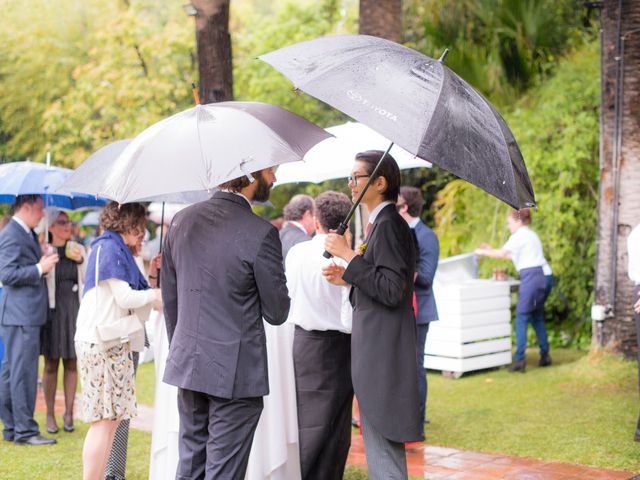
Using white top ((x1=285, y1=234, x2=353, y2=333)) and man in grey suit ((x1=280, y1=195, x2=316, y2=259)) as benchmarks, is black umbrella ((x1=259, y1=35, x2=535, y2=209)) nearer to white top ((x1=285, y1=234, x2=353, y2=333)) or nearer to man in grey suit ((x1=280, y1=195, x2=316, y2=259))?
white top ((x1=285, y1=234, x2=353, y2=333))

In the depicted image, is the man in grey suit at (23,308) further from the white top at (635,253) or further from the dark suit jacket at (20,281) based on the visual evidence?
the white top at (635,253)

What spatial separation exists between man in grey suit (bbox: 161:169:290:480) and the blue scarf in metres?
1.02

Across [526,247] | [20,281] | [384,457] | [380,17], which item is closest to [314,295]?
[384,457]

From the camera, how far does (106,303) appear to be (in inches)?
200

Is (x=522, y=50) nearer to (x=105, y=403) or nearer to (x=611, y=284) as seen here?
(x=611, y=284)

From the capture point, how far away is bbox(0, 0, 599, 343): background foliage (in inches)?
447

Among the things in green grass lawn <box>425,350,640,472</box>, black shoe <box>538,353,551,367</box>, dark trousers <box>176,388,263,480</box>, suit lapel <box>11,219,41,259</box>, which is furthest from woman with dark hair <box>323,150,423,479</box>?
black shoe <box>538,353,551,367</box>

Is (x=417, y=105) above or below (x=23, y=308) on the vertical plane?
above

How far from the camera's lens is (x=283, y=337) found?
5266 mm

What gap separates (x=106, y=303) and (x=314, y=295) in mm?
1233

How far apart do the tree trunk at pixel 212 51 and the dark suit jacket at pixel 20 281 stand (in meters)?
1.92

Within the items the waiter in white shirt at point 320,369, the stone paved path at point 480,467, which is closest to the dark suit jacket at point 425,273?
the stone paved path at point 480,467

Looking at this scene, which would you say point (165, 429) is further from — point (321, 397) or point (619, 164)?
point (619, 164)

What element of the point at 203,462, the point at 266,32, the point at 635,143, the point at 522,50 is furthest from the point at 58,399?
the point at 266,32
